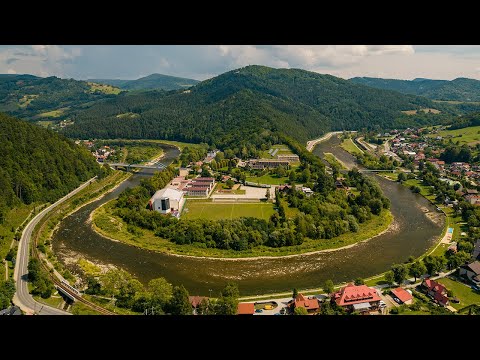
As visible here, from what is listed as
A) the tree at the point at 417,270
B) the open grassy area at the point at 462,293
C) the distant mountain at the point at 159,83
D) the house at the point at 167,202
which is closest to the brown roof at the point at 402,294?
the tree at the point at 417,270

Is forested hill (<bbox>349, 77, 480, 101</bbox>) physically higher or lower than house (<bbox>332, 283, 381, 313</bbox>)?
higher

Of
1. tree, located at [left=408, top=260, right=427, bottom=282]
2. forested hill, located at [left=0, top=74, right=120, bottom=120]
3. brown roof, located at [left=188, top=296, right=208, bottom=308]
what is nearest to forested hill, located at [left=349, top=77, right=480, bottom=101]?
forested hill, located at [left=0, top=74, right=120, bottom=120]

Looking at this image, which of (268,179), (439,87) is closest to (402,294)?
(268,179)

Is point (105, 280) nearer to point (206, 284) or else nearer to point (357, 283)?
point (206, 284)

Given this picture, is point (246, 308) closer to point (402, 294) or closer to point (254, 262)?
point (254, 262)

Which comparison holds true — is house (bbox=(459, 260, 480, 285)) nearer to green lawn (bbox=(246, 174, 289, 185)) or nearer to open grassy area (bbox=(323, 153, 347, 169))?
green lawn (bbox=(246, 174, 289, 185))

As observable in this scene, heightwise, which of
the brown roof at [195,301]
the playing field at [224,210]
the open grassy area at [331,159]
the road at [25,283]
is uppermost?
the open grassy area at [331,159]

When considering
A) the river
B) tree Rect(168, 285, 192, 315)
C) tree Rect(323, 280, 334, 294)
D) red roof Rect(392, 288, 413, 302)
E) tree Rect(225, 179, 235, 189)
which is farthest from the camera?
tree Rect(225, 179, 235, 189)

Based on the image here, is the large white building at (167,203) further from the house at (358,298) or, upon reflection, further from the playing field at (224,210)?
the house at (358,298)
